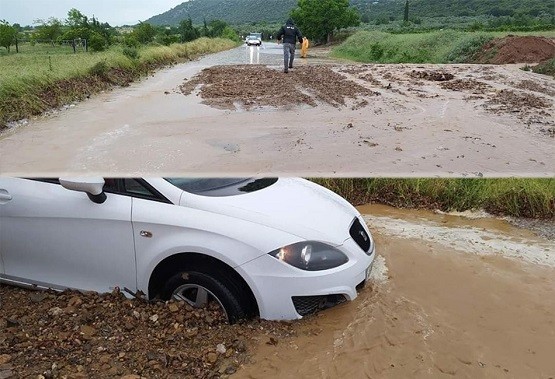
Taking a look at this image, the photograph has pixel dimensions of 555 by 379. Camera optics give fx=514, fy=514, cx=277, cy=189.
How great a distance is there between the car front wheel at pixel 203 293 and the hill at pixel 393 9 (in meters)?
7.53

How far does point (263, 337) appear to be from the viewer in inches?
123

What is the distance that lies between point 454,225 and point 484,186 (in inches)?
37.3

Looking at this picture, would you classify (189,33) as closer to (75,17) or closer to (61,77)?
(61,77)

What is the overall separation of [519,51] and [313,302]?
2695 cm

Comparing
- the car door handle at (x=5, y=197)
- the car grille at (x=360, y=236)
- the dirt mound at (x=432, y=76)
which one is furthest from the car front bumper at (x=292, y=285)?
the dirt mound at (x=432, y=76)

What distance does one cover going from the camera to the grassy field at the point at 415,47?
29344 mm

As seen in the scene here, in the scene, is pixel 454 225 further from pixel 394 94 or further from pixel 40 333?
pixel 394 94

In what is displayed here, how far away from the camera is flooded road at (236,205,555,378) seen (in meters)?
3.00

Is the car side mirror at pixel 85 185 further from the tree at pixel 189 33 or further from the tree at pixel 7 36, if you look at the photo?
the tree at pixel 189 33

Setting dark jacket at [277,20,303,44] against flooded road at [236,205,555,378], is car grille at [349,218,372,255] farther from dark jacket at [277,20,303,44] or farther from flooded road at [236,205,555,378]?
dark jacket at [277,20,303,44]

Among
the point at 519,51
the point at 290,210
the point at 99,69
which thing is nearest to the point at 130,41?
the point at 99,69

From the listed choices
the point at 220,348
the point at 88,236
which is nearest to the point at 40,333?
the point at 88,236

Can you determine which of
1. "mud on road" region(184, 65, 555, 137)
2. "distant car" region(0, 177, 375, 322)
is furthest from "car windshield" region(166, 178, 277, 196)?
"mud on road" region(184, 65, 555, 137)

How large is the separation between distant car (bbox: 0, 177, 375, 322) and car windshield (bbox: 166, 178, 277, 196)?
19 mm
